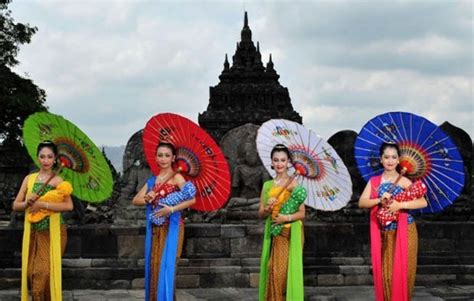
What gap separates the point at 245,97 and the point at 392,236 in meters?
47.3

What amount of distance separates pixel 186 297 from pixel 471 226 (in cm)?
437

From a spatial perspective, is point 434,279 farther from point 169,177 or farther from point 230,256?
point 169,177

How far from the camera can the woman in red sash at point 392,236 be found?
231 inches

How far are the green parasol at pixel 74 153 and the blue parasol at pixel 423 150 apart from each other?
265 centimetres

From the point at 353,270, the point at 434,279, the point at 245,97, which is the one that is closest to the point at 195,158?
the point at 353,270

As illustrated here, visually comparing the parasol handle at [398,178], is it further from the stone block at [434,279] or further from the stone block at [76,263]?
the stone block at [76,263]

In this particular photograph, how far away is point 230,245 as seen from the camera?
893cm

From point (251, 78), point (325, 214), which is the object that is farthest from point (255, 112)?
point (325, 214)

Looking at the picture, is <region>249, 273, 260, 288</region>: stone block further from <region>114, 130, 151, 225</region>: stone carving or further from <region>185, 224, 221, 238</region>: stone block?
<region>114, 130, 151, 225</region>: stone carving

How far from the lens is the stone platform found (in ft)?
28.0

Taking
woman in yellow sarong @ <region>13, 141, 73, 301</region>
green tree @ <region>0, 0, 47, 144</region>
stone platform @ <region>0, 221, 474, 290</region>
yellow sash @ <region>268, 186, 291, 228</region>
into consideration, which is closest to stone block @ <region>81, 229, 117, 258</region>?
stone platform @ <region>0, 221, 474, 290</region>

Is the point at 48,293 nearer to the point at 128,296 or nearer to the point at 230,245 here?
the point at 128,296

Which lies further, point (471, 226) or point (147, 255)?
point (471, 226)

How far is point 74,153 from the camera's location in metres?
6.32
